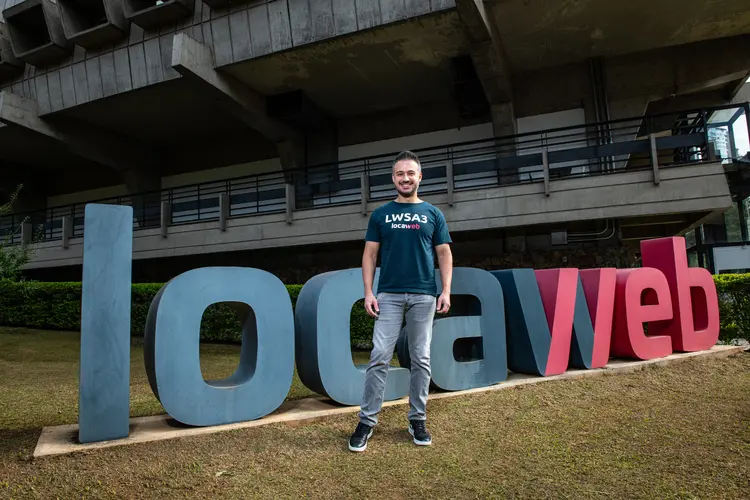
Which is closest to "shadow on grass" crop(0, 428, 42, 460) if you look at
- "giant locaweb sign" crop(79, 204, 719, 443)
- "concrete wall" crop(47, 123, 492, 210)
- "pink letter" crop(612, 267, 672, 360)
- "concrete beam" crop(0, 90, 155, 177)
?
"giant locaweb sign" crop(79, 204, 719, 443)

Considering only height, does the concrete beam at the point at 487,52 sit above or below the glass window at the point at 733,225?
above

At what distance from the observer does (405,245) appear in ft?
10.9

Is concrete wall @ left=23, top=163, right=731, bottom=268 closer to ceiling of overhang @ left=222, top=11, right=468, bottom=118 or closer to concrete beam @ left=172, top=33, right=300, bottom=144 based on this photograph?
concrete beam @ left=172, top=33, right=300, bottom=144

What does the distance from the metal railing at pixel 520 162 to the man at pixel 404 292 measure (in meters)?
8.70

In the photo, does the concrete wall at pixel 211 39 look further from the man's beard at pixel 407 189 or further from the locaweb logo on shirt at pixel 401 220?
the locaweb logo on shirt at pixel 401 220

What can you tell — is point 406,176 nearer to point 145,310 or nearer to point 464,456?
point 464,456

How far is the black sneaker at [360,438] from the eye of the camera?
3.12 m

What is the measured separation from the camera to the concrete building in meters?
11.6

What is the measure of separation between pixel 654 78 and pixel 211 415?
1523cm

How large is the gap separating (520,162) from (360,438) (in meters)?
10.4

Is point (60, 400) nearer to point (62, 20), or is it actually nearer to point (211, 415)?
point (211, 415)

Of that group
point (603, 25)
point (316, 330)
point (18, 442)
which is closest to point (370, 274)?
point (316, 330)

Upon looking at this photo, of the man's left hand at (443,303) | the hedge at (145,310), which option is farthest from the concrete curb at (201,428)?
the hedge at (145,310)

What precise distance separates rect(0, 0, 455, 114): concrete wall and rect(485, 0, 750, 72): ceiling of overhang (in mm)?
2056
